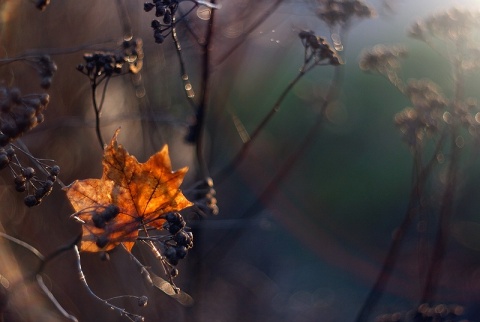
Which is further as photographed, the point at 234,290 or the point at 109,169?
the point at 234,290

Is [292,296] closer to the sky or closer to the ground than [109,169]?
closer to the ground

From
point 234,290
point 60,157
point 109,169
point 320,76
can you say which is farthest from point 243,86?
point 109,169

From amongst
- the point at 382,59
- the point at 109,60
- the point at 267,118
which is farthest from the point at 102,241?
the point at 382,59

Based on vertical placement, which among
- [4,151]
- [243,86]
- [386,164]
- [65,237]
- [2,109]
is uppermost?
[2,109]

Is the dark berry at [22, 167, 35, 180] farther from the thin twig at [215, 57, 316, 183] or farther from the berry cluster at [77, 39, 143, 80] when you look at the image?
the thin twig at [215, 57, 316, 183]

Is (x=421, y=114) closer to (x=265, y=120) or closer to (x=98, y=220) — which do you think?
(x=265, y=120)

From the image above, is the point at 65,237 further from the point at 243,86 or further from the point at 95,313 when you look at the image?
the point at 243,86

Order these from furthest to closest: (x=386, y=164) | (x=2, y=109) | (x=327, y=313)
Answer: (x=386, y=164), (x=327, y=313), (x=2, y=109)
